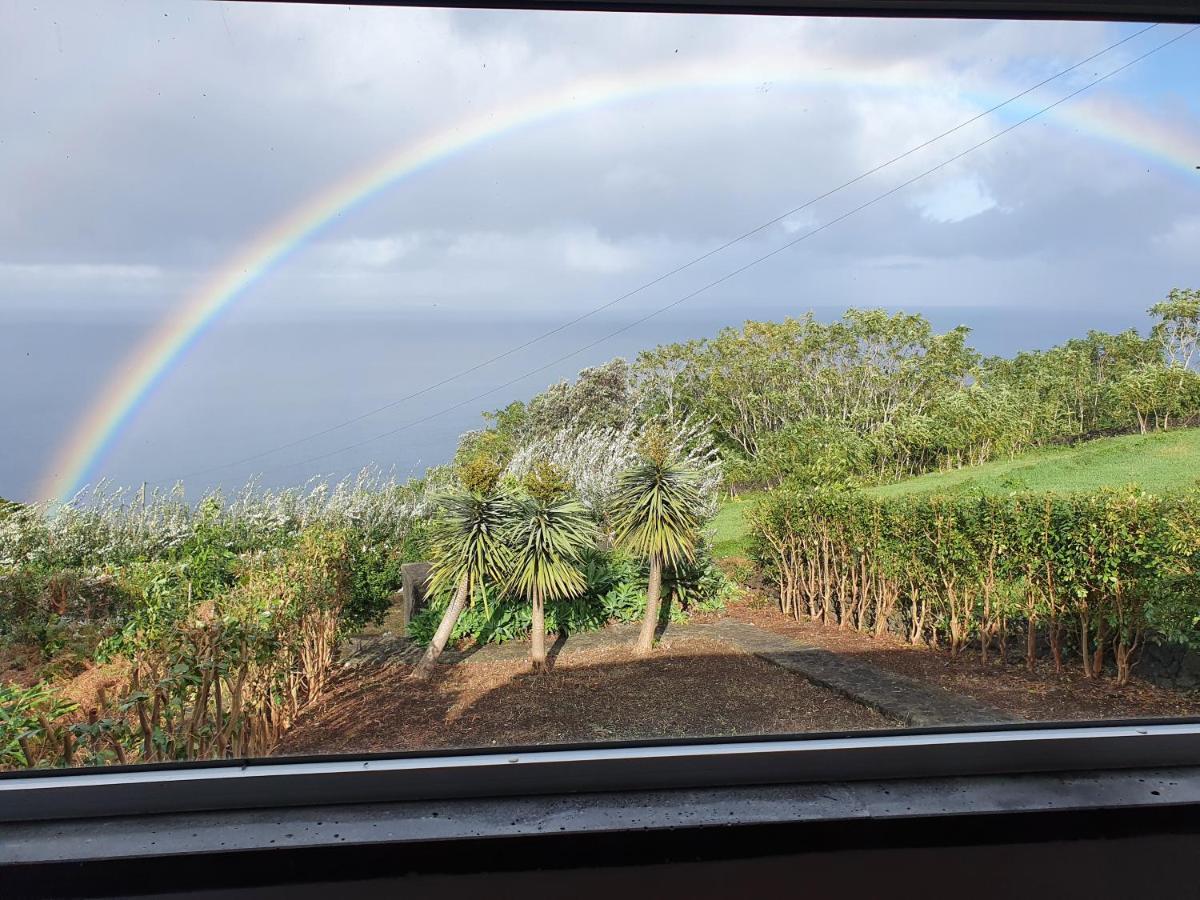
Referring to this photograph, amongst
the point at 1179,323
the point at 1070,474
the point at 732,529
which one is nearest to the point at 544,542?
the point at 732,529

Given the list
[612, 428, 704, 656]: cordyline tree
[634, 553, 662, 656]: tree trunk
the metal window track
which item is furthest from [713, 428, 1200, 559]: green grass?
the metal window track

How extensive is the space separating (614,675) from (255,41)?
2001mm

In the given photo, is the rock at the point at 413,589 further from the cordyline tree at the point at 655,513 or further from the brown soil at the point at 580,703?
the cordyline tree at the point at 655,513

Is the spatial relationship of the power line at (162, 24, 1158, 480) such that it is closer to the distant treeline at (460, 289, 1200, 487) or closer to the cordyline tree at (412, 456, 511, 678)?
the distant treeline at (460, 289, 1200, 487)

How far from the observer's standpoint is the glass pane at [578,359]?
1.85m

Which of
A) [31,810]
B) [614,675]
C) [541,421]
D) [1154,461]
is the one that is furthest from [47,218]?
[1154,461]

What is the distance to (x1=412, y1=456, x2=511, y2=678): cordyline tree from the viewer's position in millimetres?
2297

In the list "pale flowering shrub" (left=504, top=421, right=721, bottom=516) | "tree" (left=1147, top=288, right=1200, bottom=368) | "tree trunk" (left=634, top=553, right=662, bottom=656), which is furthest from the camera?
"tree trunk" (left=634, top=553, right=662, bottom=656)

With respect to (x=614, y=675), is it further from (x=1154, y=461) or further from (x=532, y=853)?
(x=1154, y=461)

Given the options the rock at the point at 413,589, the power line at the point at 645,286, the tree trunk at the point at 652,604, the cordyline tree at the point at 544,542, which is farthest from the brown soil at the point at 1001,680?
the power line at the point at 645,286

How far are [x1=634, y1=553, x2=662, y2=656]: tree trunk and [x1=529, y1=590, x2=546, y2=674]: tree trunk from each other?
0.32m

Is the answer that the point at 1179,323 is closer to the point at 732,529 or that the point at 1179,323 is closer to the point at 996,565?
the point at 996,565

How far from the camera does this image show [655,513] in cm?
245

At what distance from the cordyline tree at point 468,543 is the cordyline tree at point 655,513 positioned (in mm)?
402
